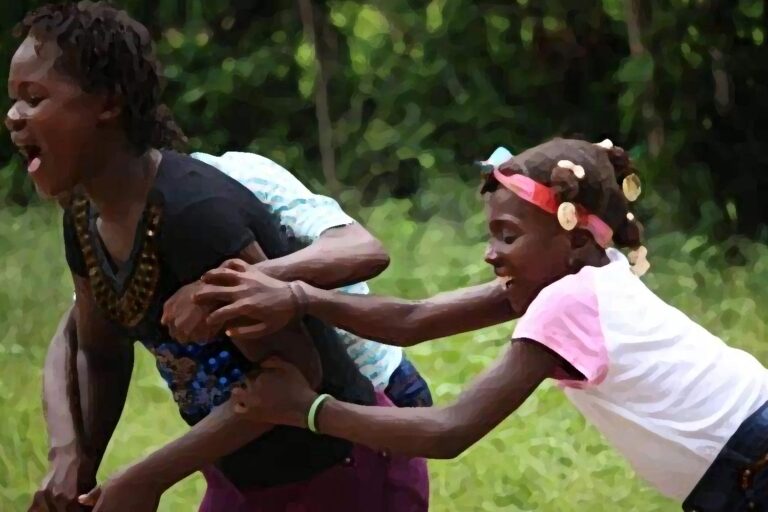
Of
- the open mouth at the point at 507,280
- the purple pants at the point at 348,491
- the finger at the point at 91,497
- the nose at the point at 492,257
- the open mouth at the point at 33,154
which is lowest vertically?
the purple pants at the point at 348,491

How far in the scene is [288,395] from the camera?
163cm

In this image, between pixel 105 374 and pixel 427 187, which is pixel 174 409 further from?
pixel 427 187

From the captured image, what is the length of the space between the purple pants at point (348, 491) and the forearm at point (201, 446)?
147 millimetres

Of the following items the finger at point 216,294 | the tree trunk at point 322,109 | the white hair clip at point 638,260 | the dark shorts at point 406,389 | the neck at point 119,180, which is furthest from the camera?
the tree trunk at point 322,109

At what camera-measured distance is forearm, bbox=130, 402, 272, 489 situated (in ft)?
5.45

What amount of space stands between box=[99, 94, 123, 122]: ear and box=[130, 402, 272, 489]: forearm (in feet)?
1.33

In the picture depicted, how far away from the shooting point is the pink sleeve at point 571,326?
1.63 metres

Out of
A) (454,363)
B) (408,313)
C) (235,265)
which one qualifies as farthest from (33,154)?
(454,363)

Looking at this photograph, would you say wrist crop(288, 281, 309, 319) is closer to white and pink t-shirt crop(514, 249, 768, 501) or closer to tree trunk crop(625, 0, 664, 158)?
white and pink t-shirt crop(514, 249, 768, 501)

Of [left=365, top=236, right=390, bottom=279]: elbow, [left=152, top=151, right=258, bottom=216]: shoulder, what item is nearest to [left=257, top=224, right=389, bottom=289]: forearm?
[left=365, top=236, right=390, bottom=279]: elbow

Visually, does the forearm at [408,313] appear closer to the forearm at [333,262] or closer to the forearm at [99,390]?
the forearm at [333,262]

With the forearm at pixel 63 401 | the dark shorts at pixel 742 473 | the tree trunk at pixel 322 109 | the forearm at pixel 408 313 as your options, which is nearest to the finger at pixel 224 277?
the forearm at pixel 408 313

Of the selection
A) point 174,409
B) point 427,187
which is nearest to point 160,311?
point 174,409

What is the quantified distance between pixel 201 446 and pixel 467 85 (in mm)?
4287
